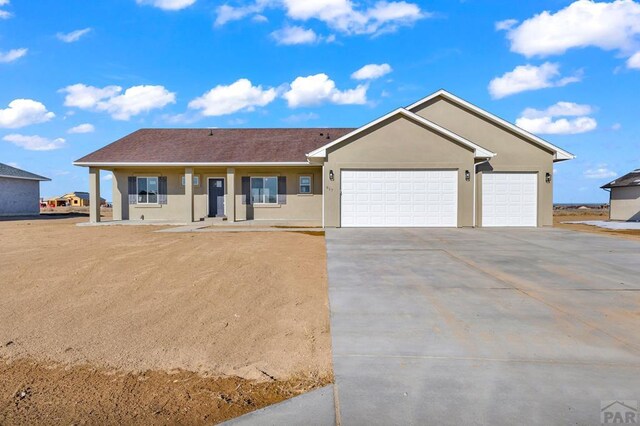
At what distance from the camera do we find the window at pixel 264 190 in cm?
2112

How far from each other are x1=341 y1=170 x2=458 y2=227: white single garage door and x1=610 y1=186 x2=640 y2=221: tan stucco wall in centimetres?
1484

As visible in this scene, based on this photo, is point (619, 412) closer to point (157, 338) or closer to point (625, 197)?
point (157, 338)

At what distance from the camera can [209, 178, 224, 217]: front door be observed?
21.7 m

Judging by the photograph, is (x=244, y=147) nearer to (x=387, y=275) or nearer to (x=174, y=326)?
(x=387, y=275)

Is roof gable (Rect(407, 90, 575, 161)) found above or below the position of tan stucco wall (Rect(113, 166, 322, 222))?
above

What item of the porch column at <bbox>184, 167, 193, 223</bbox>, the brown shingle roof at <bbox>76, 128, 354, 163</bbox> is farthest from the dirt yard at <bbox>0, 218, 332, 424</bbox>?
the brown shingle roof at <bbox>76, 128, 354, 163</bbox>

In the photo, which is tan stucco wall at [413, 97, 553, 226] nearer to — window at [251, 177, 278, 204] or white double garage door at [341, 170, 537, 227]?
white double garage door at [341, 170, 537, 227]

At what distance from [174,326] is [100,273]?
3.56 meters

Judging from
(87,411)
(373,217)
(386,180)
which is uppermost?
(386,180)

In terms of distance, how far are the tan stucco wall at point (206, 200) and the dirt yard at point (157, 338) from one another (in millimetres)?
12288

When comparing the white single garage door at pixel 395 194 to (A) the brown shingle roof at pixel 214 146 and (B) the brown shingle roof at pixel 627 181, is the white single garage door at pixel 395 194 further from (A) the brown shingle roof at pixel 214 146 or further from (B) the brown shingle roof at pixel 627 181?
(B) the brown shingle roof at pixel 627 181

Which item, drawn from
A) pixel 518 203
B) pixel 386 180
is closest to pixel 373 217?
pixel 386 180

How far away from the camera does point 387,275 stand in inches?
291

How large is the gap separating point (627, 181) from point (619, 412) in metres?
26.9
